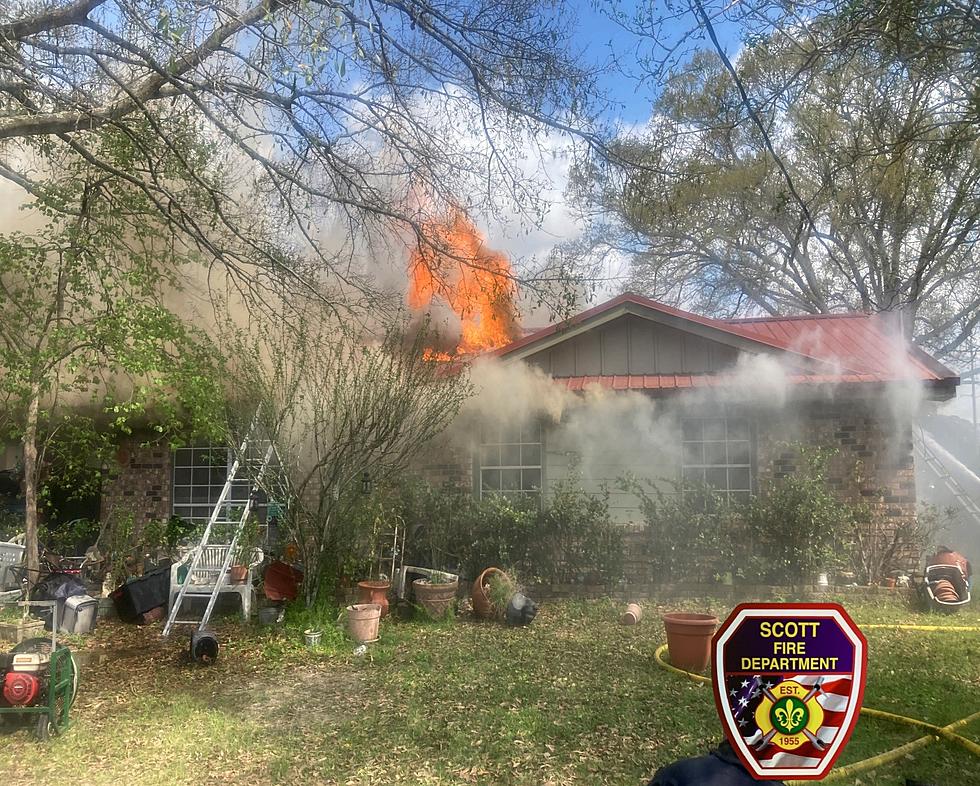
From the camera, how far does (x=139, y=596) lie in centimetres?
918

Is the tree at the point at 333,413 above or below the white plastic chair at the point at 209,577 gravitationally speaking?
above

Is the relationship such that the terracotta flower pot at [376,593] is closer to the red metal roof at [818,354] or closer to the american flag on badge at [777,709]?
the red metal roof at [818,354]

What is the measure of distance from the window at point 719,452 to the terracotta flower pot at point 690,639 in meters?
4.41

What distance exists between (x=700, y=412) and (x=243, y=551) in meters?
6.27

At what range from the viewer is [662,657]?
7.02 metres

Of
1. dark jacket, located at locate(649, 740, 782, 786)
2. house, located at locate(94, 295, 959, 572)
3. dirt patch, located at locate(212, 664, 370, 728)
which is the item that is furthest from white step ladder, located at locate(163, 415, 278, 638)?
dark jacket, located at locate(649, 740, 782, 786)

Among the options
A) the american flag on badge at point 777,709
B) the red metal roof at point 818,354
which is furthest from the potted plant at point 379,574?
the american flag on badge at point 777,709

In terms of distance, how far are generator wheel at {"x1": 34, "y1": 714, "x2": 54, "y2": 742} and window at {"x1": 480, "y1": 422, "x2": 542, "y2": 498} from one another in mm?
6526

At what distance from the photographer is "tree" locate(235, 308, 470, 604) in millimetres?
8430

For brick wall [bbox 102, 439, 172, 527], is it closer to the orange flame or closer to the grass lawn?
the grass lawn

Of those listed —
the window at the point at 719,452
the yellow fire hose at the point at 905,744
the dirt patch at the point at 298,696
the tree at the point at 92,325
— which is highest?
the tree at the point at 92,325

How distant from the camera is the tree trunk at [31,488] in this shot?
31.5ft

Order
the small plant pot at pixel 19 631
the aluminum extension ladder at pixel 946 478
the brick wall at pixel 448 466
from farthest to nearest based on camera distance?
the aluminum extension ladder at pixel 946 478, the brick wall at pixel 448 466, the small plant pot at pixel 19 631

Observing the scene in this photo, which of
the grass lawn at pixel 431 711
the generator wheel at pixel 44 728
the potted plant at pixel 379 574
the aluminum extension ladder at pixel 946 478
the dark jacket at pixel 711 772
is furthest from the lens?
the aluminum extension ladder at pixel 946 478
